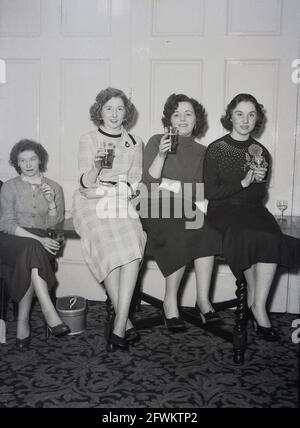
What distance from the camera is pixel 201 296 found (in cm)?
271

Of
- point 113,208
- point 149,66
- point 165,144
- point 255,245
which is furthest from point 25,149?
point 255,245

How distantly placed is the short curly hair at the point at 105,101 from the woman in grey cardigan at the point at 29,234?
43 cm

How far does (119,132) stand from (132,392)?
159 centimetres

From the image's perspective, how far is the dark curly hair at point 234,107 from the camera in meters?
2.86

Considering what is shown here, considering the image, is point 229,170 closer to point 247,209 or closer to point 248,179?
point 248,179

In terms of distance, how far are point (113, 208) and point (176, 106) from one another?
0.80 m

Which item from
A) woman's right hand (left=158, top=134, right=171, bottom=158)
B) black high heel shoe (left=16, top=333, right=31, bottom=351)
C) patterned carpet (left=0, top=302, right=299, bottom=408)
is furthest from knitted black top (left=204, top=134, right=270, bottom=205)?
black high heel shoe (left=16, top=333, right=31, bottom=351)

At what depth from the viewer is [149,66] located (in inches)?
126

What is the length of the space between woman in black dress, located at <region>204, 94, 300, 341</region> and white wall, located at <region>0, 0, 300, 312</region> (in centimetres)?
31

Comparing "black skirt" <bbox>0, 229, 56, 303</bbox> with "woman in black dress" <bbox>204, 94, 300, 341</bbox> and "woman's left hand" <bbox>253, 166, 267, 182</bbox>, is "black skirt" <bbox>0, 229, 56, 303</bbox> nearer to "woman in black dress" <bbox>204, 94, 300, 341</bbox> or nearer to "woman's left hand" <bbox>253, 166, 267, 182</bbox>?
"woman in black dress" <bbox>204, 94, 300, 341</bbox>

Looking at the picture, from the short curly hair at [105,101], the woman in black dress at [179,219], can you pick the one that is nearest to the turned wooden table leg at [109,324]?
the woman in black dress at [179,219]

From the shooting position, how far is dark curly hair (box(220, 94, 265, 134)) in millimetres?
2857
